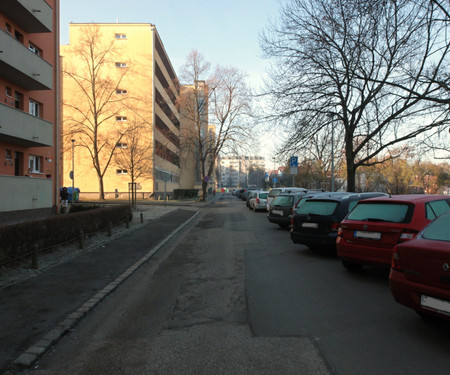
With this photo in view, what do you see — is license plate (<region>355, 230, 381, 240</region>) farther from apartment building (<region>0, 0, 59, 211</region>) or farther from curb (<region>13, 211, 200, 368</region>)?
apartment building (<region>0, 0, 59, 211</region>)

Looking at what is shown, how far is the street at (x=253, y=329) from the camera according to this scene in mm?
3246

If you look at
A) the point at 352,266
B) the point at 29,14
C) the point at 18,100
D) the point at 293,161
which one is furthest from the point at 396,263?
the point at 18,100

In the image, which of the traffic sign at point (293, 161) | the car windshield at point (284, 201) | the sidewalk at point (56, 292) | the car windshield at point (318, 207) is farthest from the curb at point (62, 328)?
the traffic sign at point (293, 161)

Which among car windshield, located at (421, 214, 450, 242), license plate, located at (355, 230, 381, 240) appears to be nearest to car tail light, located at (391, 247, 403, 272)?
car windshield, located at (421, 214, 450, 242)

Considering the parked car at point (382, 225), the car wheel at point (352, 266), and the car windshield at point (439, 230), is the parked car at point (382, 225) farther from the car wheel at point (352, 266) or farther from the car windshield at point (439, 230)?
the car windshield at point (439, 230)

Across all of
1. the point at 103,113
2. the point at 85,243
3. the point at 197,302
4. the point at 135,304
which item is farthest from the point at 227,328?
the point at 103,113

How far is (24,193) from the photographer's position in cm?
1644

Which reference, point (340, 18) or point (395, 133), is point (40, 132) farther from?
point (395, 133)

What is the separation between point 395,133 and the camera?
1750 cm

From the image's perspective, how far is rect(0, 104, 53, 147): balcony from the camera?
1495 cm

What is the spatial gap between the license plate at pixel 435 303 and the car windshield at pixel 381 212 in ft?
8.28

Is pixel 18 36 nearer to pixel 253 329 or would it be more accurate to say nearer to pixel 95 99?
pixel 253 329

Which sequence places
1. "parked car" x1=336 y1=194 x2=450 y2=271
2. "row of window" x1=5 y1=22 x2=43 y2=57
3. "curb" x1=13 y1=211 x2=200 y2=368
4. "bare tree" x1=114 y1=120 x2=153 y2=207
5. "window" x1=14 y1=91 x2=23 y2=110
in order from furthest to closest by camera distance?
"bare tree" x1=114 y1=120 x2=153 y2=207, "window" x1=14 y1=91 x2=23 y2=110, "row of window" x1=5 y1=22 x2=43 y2=57, "parked car" x1=336 y1=194 x2=450 y2=271, "curb" x1=13 y1=211 x2=200 y2=368

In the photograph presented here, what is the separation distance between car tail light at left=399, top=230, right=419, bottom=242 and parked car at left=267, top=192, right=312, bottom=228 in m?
8.54
